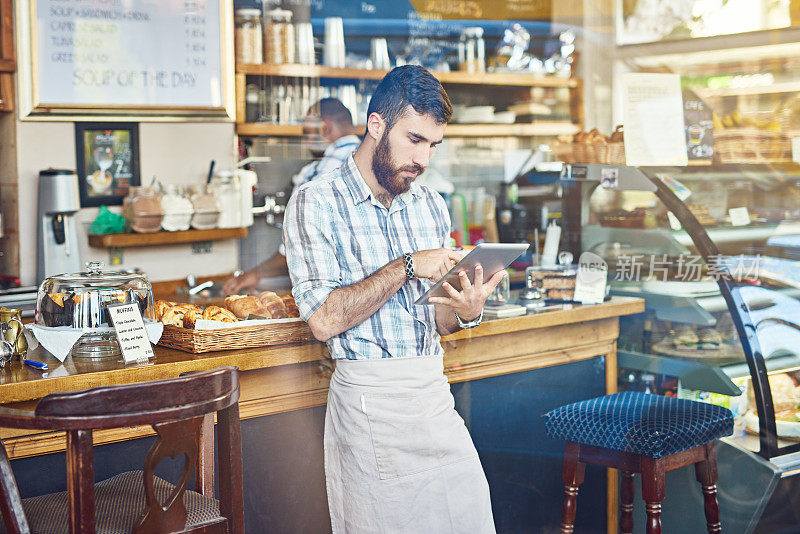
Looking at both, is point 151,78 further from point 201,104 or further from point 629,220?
point 629,220

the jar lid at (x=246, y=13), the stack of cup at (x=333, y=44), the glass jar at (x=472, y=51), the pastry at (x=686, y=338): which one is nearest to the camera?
the pastry at (x=686, y=338)

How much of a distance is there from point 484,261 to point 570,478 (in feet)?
3.05

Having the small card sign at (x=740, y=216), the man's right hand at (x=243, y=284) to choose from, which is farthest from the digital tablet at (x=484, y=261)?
the man's right hand at (x=243, y=284)

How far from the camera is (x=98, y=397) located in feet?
5.02

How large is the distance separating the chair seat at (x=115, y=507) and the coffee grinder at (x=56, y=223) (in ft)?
8.24

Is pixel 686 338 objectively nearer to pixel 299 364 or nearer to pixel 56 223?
pixel 299 364

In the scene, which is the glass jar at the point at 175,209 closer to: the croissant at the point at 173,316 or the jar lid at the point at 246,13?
the jar lid at the point at 246,13

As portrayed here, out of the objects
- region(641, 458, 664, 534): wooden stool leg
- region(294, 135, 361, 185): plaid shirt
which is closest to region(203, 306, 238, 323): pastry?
region(641, 458, 664, 534): wooden stool leg

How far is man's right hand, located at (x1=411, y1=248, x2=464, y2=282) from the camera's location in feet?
6.98

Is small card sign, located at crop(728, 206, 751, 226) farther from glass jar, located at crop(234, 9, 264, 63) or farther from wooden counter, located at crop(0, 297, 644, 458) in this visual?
glass jar, located at crop(234, 9, 264, 63)

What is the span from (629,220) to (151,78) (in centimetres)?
259

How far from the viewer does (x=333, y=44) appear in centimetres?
500

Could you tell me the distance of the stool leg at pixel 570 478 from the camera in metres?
2.64

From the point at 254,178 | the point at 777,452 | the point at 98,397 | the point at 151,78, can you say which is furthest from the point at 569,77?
the point at 98,397
